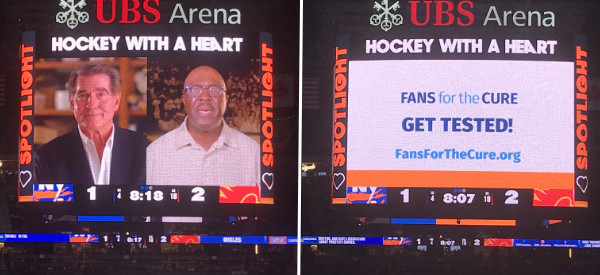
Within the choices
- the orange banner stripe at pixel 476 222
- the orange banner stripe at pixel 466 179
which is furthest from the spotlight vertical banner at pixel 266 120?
the orange banner stripe at pixel 476 222

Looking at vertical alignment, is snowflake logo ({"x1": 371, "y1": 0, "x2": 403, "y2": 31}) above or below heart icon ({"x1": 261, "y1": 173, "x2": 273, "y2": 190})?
above

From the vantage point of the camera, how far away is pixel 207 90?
4.60 meters

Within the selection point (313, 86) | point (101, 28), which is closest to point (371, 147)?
point (313, 86)

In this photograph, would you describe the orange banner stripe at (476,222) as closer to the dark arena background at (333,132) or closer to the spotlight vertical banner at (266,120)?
the dark arena background at (333,132)

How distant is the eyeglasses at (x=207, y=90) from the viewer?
4.59 meters

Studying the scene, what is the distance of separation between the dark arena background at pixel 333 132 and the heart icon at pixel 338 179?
25 millimetres

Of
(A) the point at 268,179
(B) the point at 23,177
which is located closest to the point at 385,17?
(A) the point at 268,179

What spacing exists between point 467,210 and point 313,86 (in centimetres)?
107

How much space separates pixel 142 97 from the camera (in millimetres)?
4570

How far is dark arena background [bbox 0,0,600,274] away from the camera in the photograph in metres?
4.53

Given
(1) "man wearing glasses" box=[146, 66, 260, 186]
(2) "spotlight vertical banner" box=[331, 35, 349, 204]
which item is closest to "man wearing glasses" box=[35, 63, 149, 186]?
(1) "man wearing glasses" box=[146, 66, 260, 186]

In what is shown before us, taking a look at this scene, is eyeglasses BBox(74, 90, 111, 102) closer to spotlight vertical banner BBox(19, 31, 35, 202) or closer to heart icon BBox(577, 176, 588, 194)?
spotlight vertical banner BBox(19, 31, 35, 202)

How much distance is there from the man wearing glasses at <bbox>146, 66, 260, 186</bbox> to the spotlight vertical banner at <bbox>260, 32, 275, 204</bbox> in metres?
0.04

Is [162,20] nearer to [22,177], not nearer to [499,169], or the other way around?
[22,177]
